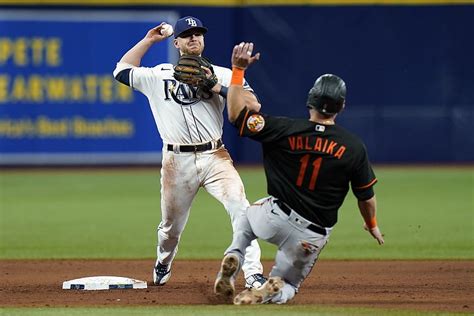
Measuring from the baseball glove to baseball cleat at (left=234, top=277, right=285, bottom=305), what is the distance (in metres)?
1.54

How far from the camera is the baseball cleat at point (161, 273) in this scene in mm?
8477

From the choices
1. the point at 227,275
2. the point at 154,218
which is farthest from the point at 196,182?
the point at 154,218

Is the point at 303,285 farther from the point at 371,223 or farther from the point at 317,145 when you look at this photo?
the point at 317,145

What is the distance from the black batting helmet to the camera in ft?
22.4

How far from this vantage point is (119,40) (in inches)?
771

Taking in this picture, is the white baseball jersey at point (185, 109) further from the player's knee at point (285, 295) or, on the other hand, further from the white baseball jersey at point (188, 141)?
the player's knee at point (285, 295)

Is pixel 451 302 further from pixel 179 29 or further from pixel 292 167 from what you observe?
pixel 179 29

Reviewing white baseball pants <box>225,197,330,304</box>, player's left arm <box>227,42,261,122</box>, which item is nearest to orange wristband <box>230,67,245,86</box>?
player's left arm <box>227,42,261,122</box>

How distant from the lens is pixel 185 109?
26.5 feet

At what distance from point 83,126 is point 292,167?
42.2 ft

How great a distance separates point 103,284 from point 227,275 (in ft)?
5.10

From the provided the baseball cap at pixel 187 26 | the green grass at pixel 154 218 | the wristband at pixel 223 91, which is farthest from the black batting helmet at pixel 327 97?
the green grass at pixel 154 218

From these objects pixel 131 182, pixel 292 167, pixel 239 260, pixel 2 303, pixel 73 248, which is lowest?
pixel 131 182

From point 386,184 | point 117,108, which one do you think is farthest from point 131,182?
point 386,184
